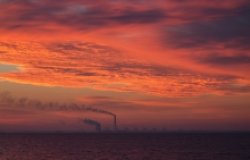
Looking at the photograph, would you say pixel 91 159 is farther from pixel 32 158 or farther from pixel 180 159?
pixel 180 159

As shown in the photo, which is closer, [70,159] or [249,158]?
[70,159]

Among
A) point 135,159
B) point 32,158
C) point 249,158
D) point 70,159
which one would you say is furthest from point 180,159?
point 32,158

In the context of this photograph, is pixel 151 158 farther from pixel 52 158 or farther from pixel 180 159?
pixel 52 158

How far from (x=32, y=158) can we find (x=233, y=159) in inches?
2207

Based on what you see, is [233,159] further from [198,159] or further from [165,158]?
[165,158]

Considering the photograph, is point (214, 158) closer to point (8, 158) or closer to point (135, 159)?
point (135, 159)

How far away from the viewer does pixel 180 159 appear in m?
115

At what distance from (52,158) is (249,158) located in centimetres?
5571

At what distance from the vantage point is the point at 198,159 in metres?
114

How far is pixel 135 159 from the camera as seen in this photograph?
112m

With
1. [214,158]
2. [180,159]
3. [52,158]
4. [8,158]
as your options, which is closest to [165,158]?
[180,159]

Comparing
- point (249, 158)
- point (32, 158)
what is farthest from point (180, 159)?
point (32, 158)

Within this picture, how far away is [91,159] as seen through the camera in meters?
113

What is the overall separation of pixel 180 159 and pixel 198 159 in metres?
4.96
